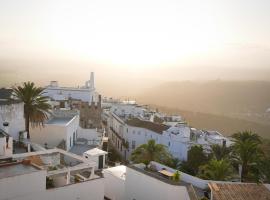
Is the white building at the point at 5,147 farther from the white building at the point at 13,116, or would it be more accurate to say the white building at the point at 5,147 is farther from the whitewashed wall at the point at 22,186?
the white building at the point at 13,116

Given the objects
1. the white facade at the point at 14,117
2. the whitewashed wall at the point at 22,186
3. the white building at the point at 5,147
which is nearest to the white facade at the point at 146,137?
the white facade at the point at 14,117

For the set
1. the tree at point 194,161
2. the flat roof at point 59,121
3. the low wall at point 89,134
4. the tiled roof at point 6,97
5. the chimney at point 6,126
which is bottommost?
the tree at point 194,161

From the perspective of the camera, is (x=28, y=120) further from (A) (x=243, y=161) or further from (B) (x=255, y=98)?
(B) (x=255, y=98)

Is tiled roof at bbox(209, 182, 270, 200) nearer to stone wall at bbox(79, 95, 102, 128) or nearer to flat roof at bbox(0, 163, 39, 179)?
flat roof at bbox(0, 163, 39, 179)

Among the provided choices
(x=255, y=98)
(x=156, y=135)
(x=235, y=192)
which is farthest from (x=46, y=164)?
(x=255, y=98)

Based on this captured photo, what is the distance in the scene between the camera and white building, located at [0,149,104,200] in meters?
15.0

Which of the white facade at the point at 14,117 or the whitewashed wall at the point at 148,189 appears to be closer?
the whitewashed wall at the point at 148,189

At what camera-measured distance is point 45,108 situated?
90.1 feet

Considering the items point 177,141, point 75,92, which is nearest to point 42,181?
point 177,141

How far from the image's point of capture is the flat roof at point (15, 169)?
1530 centimetres

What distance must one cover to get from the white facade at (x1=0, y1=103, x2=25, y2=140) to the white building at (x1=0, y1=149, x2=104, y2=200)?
504cm

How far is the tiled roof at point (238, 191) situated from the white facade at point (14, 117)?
44.6 ft

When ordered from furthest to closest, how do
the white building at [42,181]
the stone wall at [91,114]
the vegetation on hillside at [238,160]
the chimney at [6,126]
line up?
1. the stone wall at [91,114]
2. the vegetation on hillside at [238,160]
3. the chimney at [6,126]
4. the white building at [42,181]

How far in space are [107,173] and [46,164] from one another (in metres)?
5.36
